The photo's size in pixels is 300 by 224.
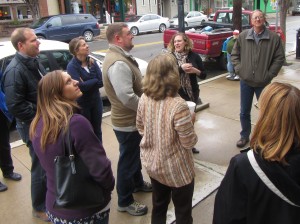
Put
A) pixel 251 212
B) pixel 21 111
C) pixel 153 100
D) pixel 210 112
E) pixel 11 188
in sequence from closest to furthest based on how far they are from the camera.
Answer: pixel 251 212 → pixel 153 100 → pixel 21 111 → pixel 11 188 → pixel 210 112

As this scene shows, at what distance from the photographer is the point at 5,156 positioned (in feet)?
12.8

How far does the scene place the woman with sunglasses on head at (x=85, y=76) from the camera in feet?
12.7

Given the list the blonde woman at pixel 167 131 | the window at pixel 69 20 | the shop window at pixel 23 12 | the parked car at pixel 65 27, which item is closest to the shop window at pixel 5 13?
the shop window at pixel 23 12

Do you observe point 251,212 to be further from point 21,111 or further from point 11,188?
point 11,188

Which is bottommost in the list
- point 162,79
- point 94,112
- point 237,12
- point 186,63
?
point 94,112

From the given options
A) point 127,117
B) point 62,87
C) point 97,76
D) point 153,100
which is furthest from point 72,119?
point 97,76

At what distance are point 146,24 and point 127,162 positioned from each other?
21.3 m

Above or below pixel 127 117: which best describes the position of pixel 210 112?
below

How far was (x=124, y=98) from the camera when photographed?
2.87 meters

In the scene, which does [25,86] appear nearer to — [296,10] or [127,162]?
[127,162]

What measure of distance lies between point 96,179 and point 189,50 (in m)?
2.44

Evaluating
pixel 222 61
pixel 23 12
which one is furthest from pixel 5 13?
pixel 222 61

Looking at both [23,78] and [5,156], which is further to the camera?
[5,156]

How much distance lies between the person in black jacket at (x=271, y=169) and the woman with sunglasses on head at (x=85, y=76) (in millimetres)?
2506
